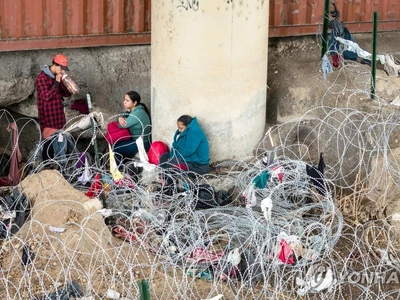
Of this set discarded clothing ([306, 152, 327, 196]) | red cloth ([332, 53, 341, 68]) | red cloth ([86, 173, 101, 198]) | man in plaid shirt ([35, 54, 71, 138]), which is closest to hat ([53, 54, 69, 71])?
man in plaid shirt ([35, 54, 71, 138])

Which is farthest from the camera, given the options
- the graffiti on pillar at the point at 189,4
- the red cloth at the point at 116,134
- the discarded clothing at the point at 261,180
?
the red cloth at the point at 116,134

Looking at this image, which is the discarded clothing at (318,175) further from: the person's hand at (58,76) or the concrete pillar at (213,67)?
the person's hand at (58,76)

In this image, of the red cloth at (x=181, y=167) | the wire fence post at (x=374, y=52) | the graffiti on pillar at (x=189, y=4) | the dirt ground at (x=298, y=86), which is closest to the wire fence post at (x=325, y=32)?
the dirt ground at (x=298, y=86)

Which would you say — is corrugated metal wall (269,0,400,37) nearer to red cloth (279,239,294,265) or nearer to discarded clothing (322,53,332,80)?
discarded clothing (322,53,332,80)

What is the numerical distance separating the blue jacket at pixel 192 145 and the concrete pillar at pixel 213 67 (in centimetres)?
25

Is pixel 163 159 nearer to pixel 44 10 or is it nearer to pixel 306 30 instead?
pixel 44 10

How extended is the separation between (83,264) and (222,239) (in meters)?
1.41

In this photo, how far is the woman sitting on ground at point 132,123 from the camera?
11.0 m

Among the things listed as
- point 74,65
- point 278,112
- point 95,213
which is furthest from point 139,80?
point 95,213

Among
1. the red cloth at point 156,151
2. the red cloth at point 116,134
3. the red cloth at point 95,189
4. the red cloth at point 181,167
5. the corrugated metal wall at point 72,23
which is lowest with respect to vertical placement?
the red cloth at point 95,189

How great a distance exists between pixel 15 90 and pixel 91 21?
1249 mm

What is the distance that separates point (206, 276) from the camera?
27.9 ft

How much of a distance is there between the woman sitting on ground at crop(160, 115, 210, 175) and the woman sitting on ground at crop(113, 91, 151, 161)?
709 mm

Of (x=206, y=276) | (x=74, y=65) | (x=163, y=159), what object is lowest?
(x=206, y=276)
